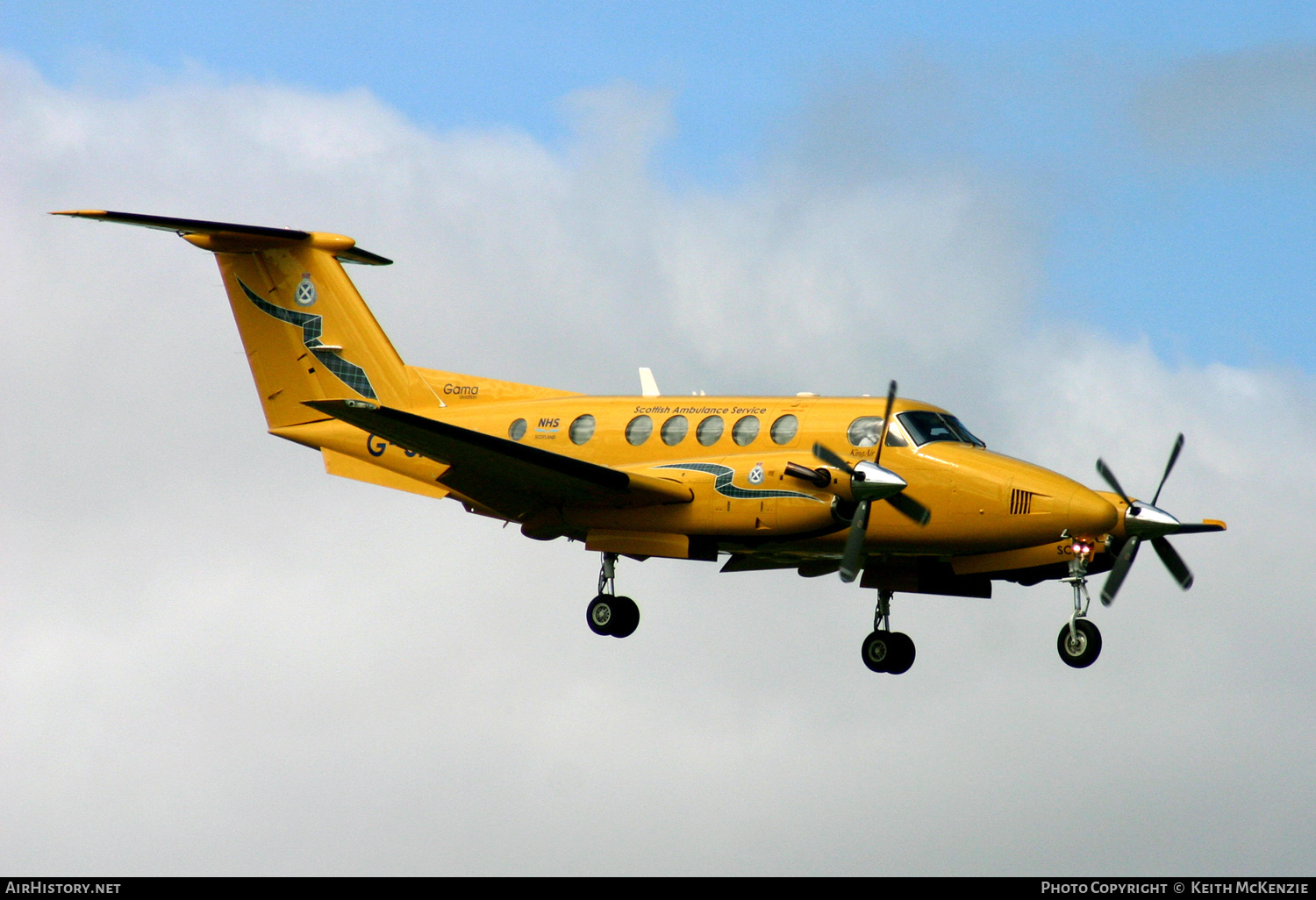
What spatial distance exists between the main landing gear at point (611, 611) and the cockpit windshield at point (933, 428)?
5.04 meters

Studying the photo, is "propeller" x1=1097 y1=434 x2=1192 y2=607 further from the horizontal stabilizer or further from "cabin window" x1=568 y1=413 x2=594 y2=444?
the horizontal stabilizer

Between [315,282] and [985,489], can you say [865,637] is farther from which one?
[315,282]

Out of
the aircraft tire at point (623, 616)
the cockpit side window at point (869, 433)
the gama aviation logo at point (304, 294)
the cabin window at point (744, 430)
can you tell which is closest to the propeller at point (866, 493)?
the cockpit side window at point (869, 433)

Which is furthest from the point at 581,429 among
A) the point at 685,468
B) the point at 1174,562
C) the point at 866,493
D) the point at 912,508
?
the point at 1174,562

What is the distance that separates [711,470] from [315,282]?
28.4 feet

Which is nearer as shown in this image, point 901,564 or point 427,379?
point 901,564

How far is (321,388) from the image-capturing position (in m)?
28.5

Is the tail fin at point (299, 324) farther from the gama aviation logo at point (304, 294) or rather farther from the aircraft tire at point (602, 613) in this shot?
the aircraft tire at point (602, 613)

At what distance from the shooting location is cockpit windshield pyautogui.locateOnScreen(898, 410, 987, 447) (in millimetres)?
24531

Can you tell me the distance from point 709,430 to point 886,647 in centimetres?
540

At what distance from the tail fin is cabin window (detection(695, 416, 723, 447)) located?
569cm

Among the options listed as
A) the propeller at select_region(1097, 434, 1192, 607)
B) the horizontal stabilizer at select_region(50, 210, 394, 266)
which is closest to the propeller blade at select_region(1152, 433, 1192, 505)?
the propeller at select_region(1097, 434, 1192, 607)
